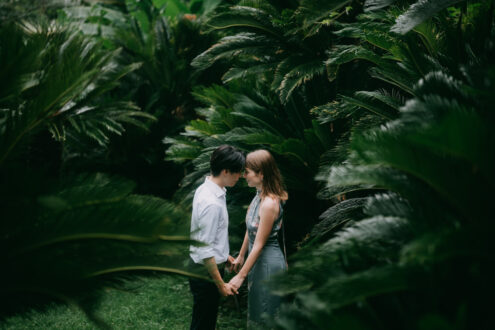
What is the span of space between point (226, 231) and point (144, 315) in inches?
95.6

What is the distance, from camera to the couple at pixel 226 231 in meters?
3.02

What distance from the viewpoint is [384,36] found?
11.3 ft

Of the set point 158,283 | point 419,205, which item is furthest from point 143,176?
point 419,205

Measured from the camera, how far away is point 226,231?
314cm

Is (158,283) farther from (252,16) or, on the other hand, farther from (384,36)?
(384,36)

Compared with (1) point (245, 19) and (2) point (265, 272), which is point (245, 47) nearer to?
(1) point (245, 19)

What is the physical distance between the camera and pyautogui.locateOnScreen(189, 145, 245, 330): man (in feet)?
9.75

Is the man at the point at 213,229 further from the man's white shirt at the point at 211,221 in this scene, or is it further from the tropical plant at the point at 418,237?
the tropical plant at the point at 418,237

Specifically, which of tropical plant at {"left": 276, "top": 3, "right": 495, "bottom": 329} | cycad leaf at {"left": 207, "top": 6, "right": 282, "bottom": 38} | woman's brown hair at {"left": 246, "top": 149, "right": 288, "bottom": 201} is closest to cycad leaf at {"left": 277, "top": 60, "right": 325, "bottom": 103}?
cycad leaf at {"left": 207, "top": 6, "right": 282, "bottom": 38}

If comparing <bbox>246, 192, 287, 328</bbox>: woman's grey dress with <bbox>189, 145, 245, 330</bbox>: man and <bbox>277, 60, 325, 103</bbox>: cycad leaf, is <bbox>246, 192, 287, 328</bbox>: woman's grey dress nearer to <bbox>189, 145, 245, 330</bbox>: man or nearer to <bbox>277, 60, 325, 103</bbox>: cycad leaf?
<bbox>189, 145, 245, 330</bbox>: man

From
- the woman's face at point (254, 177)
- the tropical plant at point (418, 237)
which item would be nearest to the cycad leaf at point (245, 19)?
the woman's face at point (254, 177)

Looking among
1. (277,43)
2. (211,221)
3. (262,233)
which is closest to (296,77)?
(277,43)

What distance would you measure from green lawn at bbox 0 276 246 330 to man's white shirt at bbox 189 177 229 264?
1533 mm

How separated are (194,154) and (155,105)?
3252mm
